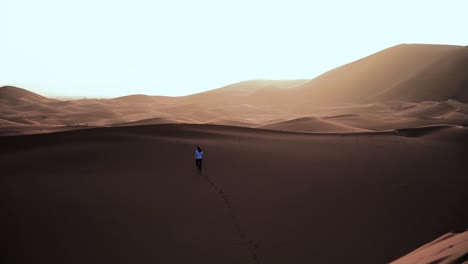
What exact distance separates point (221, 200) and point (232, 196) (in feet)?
1.39

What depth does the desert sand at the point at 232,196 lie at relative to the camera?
6734 mm

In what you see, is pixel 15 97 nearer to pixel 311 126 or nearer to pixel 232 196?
pixel 311 126

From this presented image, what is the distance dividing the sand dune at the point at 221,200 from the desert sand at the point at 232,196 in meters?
0.03

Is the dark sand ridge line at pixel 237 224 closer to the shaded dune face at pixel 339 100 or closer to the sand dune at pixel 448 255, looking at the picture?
the sand dune at pixel 448 255

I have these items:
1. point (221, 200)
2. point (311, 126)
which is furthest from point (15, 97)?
point (221, 200)

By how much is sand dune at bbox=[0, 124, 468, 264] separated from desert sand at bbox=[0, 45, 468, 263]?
3 cm

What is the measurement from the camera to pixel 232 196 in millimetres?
9141

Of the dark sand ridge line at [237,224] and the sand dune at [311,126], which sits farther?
the sand dune at [311,126]

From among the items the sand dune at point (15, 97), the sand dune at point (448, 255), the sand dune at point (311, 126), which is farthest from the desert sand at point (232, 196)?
the sand dune at point (15, 97)

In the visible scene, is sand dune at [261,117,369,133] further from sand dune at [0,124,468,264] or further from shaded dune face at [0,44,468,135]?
sand dune at [0,124,468,264]

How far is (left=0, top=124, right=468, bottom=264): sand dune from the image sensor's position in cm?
678

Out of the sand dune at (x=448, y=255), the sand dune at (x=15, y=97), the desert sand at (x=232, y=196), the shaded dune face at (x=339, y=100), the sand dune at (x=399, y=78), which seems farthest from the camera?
the sand dune at (x=15, y=97)

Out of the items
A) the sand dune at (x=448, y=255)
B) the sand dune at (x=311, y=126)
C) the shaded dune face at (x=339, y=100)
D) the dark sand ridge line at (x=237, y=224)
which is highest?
the shaded dune face at (x=339, y=100)

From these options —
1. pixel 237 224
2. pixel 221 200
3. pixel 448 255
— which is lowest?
pixel 237 224
